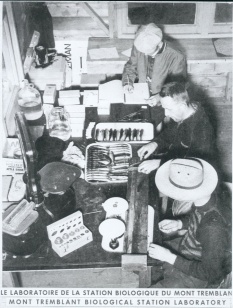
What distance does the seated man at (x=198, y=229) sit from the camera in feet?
6.32

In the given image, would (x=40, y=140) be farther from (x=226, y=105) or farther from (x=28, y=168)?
(x=226, y=105)

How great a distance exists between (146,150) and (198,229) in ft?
2.36

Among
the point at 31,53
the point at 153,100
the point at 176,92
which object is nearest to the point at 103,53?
the point at 31,53

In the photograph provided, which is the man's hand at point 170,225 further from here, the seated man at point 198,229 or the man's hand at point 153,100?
the man's hand at point 153,100

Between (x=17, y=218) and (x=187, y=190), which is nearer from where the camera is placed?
(x=17, y=218)

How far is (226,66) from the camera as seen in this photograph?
14.4 feet

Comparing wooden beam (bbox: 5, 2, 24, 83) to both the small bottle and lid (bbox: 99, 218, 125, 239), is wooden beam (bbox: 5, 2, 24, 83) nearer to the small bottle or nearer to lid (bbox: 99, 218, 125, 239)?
the small bottle

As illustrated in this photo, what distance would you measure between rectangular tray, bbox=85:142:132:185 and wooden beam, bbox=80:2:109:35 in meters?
2.04

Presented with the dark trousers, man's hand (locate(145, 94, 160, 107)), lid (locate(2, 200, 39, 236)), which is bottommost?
the dark trousers

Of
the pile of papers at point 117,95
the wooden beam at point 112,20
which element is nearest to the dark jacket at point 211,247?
the pile of papers at point 117,95

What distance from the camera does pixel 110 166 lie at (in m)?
2.39

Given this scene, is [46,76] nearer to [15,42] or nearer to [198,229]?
[15,42]

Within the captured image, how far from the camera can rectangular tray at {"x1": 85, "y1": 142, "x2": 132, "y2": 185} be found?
2.32 meters

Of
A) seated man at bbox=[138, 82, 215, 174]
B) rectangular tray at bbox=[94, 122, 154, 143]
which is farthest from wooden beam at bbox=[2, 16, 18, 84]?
seated man at bbox=[138, 82, 215, 174]
